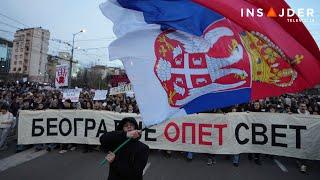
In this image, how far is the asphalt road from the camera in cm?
836

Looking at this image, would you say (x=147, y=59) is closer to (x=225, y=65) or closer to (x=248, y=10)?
(x=225, y=65)

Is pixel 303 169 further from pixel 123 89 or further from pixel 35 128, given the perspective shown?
pixel 123 89

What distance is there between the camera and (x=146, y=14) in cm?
447

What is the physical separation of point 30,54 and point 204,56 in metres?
122

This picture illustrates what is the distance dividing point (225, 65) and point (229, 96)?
39 cm

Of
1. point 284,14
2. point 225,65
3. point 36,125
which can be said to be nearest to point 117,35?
point 225,65

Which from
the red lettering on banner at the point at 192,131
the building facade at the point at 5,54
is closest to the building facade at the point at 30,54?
the building facade at the point at 5,54

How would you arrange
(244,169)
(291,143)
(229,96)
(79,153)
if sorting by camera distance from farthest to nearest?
1. (79,153)
2. (291,143)
3. (244,169)
4. (229,96)

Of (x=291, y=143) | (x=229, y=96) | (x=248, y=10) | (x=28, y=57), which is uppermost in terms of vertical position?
(x=28, y=57)

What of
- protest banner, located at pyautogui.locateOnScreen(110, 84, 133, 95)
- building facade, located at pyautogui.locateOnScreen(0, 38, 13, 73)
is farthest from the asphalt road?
building facade, located at pyautogui.locateOnScreen(0, 38, 13, 73)

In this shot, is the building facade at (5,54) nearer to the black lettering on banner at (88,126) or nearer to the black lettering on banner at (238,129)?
the black lettering on banner at (88,126)

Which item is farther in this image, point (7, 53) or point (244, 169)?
point (7, 53)

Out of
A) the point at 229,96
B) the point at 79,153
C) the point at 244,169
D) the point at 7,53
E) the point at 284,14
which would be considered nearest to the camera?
the point at 284,14

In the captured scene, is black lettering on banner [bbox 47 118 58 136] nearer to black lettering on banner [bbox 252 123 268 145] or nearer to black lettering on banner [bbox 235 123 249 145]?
black lettering on banner [bbox 235 123 249 145]
